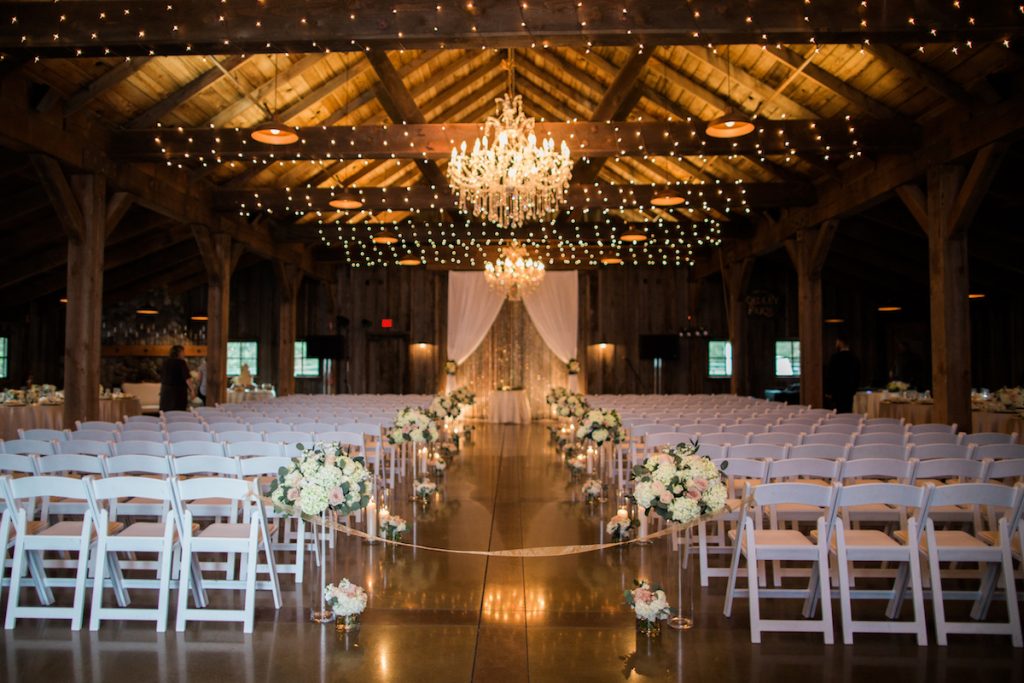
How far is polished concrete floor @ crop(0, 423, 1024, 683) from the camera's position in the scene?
340 centimetres

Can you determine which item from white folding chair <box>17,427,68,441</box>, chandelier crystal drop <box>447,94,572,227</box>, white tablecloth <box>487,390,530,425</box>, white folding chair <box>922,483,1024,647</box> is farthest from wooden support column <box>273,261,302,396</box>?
white folding chair <box>922,483,1024,647</box>

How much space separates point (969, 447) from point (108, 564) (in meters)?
5.90

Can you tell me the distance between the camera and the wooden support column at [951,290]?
27.2ft

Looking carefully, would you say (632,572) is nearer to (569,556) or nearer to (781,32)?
(569,556)

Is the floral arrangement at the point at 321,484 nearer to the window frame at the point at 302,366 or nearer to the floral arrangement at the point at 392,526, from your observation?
the floral arrangement at the point at 392,526

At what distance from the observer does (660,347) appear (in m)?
19.0

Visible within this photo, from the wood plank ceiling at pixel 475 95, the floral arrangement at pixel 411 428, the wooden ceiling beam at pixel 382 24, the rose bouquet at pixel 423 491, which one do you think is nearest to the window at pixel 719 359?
the wood plank ceiling at pixel 475 95

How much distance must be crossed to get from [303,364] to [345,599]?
1726 cm

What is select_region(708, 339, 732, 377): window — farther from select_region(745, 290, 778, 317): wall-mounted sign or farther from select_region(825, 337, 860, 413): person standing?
select_region(825, 337, 860, 413): person standing

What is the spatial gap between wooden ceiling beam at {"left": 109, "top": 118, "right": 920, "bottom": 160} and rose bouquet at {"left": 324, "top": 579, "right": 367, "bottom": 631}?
6.84 meters

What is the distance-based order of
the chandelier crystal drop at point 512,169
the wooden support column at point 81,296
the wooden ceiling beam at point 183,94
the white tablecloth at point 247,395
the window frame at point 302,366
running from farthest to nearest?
1. the window frame at point 302,366
2. the white tablecloth at point 247,395
3. the wooden ceiling beam at point 183,94
4. the wooden support column at point 81,296
5. the chandelier crystal drop at point 512,169

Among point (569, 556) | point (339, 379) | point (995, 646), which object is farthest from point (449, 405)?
point (339, 379)

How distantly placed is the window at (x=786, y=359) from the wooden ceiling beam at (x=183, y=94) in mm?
15220

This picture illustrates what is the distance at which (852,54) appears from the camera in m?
8.57
